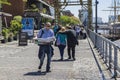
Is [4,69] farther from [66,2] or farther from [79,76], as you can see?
[66,2]

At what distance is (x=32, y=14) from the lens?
61219 mm

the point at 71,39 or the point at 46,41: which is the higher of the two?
the point at 46,41

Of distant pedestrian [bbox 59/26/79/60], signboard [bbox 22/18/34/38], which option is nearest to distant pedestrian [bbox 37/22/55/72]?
distant pedestrian [bbox 59/26/79/60]

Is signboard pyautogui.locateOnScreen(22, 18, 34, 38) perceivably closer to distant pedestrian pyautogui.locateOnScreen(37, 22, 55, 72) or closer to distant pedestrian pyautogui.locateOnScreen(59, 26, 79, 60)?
distant pedestrian pyautogui.locateOnScreen(59, 26, 79, 60)

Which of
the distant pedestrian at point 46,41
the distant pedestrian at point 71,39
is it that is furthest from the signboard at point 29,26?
the distant pedestrian at point 46,41

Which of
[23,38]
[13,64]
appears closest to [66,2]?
[23,38]

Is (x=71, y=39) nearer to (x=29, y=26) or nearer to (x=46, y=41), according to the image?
(x=46, y=41)

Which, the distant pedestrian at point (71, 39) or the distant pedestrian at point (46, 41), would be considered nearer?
the distant pedestrian at point (46, 41)

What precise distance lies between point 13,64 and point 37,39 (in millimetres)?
3569

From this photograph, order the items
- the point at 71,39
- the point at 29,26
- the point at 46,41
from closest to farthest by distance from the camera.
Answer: the point at 46,41 < the point at 71,39 < the point at 29,26

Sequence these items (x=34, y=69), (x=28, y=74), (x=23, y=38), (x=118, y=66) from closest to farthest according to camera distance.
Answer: (x=118, y=66), (x=28, y=74), (x=34, y=69), (x=23, y=38)

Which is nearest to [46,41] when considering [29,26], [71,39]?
[71,39]

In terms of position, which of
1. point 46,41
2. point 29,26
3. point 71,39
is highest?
point 46,41

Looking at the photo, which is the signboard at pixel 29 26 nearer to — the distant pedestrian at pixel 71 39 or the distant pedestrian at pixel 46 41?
the distant pedestrian at pixel 71 39
